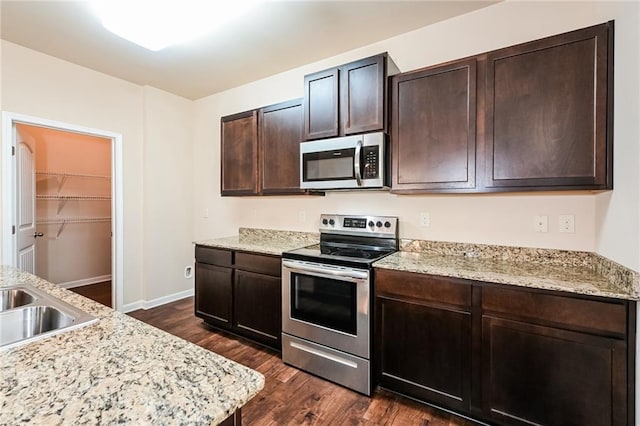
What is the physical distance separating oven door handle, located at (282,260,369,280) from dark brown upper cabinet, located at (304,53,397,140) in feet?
3.41

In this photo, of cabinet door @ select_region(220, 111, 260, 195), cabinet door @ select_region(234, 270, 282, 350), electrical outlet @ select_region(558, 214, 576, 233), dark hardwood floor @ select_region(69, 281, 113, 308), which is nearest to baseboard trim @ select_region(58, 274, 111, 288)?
dark hardwood floor @ select_region(69, 281, 113, 308)

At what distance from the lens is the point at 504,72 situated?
1.84 m

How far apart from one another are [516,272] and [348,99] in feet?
5.35

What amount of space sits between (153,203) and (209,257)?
1.29m

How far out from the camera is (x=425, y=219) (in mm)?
2461

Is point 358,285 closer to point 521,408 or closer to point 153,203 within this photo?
point 521,408

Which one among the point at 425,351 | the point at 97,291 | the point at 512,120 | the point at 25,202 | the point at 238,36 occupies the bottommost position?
the point at 97,291

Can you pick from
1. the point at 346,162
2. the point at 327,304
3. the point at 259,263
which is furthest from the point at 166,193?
the point at 327,304

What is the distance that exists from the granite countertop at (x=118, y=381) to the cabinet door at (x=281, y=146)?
1.91 metres

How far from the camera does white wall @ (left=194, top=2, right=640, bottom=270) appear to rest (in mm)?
1468

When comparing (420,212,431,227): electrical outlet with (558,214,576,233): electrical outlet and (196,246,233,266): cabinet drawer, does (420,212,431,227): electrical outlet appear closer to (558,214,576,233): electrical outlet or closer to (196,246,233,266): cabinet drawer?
(558,214,576,233): electrical outlet

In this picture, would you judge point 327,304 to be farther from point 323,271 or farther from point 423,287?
point 423,287

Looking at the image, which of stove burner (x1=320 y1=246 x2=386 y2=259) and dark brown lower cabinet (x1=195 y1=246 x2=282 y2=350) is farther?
dark brown lower cabinet (x1=195 y1=246 x2=282 y2=350)

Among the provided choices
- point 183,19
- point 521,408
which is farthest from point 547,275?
point 183,19
